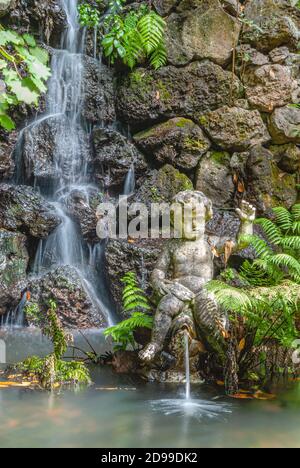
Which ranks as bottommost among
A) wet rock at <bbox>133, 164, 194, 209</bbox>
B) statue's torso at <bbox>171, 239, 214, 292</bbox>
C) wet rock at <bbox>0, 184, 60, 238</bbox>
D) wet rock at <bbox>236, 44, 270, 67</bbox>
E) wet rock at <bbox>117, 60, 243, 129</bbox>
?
statue's torso at <bbox>171, 239, 214, 292</bbox>

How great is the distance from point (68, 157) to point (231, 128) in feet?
10.6

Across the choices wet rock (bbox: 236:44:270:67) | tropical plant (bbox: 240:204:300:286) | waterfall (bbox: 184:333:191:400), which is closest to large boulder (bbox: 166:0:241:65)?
wet rock (bbox: 236:44:270:67)

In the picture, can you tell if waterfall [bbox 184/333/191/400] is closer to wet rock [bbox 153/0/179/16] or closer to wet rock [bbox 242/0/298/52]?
wet rock [bbox 242/0/298/52]

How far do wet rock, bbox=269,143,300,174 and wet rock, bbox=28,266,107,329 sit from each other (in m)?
4.65

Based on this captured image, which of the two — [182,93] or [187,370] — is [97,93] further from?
[187,370]

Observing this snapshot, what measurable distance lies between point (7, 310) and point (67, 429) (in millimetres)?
4796

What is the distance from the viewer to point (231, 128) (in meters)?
9.42

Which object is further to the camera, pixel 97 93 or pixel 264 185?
pixel 97 93

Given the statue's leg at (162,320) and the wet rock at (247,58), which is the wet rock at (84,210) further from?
the statue's leg at (162,320)

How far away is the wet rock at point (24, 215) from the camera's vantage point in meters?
8.21

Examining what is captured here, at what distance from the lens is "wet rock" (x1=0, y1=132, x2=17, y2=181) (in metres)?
8.79

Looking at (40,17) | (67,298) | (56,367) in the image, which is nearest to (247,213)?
(56,367)

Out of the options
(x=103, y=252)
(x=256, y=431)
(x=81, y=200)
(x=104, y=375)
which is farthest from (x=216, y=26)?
(x=256, y=431)

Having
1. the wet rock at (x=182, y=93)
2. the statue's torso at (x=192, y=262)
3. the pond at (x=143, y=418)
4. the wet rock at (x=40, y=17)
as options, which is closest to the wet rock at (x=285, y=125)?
the wet rock at (x=182, y=93)
